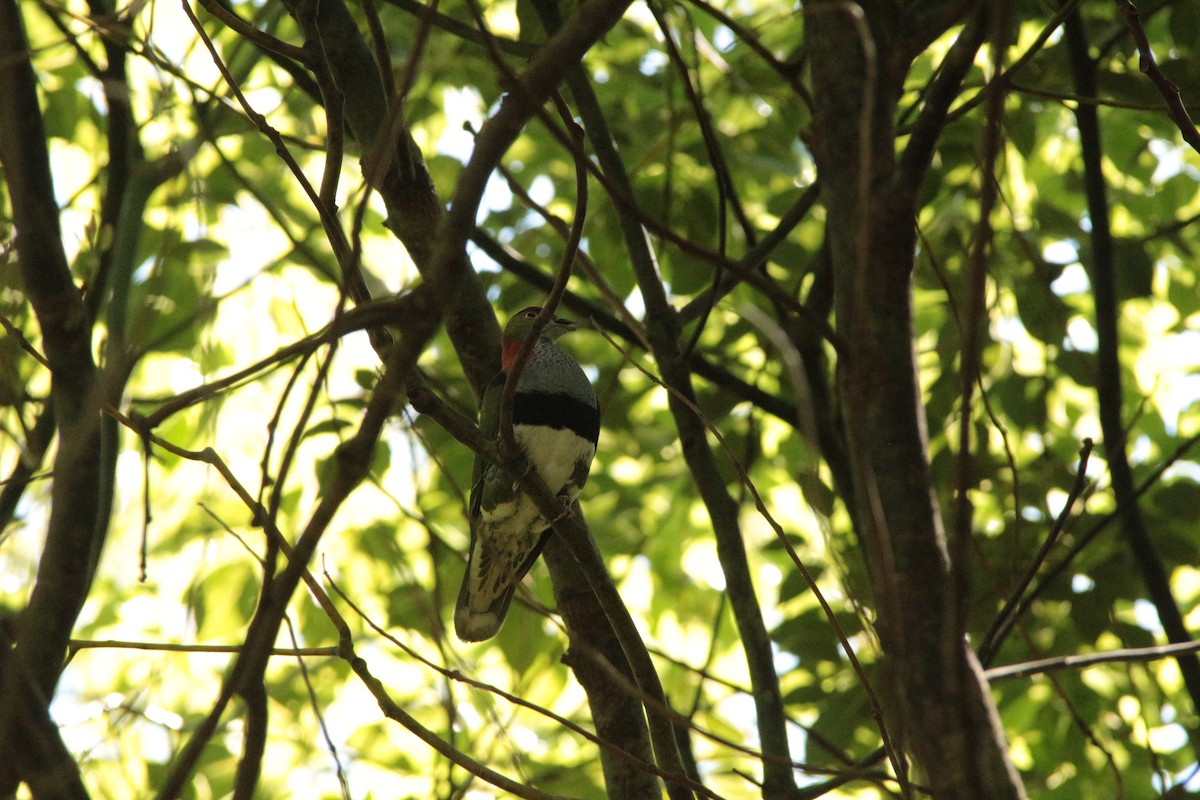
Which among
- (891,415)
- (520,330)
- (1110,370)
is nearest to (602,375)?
(520,330)

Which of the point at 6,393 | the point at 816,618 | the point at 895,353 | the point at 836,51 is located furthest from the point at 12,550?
the point at 816,618

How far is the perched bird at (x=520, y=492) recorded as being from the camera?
13.1 ft

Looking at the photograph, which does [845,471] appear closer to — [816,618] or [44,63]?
[816,618]

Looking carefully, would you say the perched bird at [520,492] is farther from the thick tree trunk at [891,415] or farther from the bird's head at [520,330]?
the thick tree trunk at [891,415]

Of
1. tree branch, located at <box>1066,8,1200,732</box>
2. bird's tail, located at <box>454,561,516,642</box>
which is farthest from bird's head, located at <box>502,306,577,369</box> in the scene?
tree branch, located at <box>1066,8,1200,732</box>

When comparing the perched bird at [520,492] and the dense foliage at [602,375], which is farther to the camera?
the perched bird at [520,492]

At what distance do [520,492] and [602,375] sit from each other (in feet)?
3.92

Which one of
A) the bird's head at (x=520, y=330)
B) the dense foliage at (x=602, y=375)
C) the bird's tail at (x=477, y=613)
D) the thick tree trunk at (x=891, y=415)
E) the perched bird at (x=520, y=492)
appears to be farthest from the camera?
the bird's head at (x=520, y=330)

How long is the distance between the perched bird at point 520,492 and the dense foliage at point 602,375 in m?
0.20

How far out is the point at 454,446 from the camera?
14.3 feet

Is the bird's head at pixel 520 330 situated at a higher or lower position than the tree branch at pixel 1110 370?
higher

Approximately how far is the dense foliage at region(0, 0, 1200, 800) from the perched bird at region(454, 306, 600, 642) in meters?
0.20

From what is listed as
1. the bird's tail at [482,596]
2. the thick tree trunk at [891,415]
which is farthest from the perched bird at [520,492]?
the thick tree trunk at [891,415]

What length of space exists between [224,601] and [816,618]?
252 centimetres
